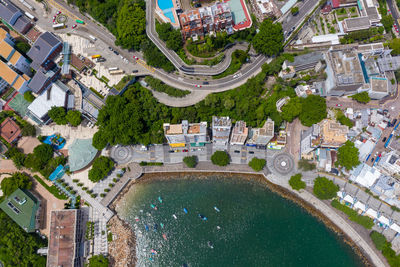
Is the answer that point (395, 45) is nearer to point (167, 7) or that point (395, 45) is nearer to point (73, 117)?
point (167, 7)

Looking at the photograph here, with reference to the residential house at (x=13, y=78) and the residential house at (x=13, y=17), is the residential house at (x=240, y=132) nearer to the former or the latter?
the residential house at (x=13, y=78)

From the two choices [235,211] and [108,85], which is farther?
[108,85]

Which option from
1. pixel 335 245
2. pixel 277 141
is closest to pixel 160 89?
pixel 277 141

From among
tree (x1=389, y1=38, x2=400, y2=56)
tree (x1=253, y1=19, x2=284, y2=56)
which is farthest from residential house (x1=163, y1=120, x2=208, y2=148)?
tree (x1=389, y1=38, x2=400, y2=56)

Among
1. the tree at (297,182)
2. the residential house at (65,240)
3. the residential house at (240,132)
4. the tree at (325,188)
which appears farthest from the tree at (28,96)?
the tree at (325,188)

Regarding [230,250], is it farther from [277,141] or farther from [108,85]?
[108,85]

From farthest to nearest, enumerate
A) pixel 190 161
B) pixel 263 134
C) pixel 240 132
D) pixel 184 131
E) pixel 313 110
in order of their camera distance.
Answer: pixel 190 161 → pixel 313 110 → pixel 240 132 → pixel 263 134 → pixel 184 131

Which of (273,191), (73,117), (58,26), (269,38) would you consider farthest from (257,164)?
(58,26)
